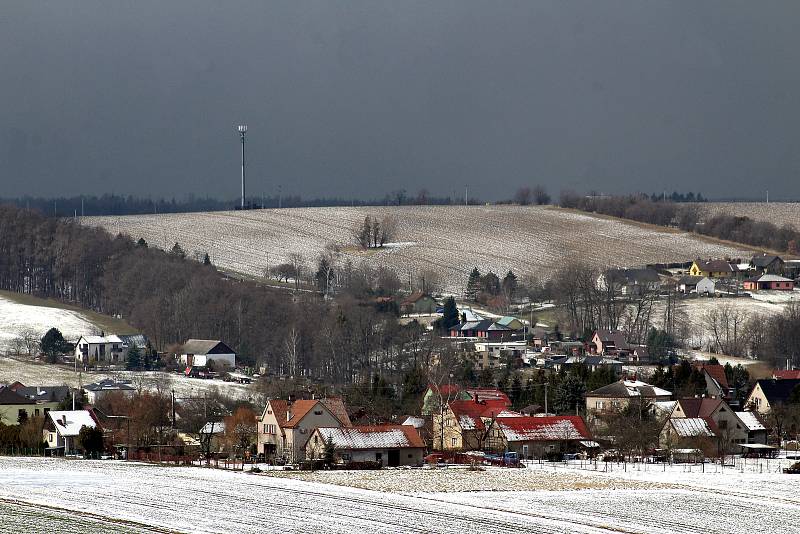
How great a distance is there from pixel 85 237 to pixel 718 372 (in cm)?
7736

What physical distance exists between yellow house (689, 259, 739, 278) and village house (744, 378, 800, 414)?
62.8 metres

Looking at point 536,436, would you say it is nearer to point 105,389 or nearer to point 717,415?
point 717,415

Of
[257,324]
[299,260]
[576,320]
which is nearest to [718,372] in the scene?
[576,320]

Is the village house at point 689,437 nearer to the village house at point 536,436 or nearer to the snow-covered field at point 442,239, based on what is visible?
the village house at point 536,436

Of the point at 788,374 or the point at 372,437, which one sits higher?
the point at 788,374

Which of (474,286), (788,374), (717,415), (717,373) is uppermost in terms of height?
(474,286)

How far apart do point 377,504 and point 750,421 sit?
115ft

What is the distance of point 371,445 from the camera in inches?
2346

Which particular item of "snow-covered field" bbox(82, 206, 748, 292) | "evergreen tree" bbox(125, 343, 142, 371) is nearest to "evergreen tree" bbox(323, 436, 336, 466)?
"evergreen tree" bbox(125, 343, 142, 371)

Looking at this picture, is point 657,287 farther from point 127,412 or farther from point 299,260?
point 127,412

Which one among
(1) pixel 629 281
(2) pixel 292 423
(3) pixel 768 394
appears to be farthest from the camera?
(1) pixel 629 281

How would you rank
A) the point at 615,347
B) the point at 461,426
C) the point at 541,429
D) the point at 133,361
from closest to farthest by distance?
the point at 541,429
the point at 461,426
the point at 133,361
the point at 615,347

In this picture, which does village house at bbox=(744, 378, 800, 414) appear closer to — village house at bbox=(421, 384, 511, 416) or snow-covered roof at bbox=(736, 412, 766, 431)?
snow-covered roof at bbox=(736, 412, 766, 431)

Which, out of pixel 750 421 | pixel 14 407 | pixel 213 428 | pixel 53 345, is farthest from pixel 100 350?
pixel 750 421
